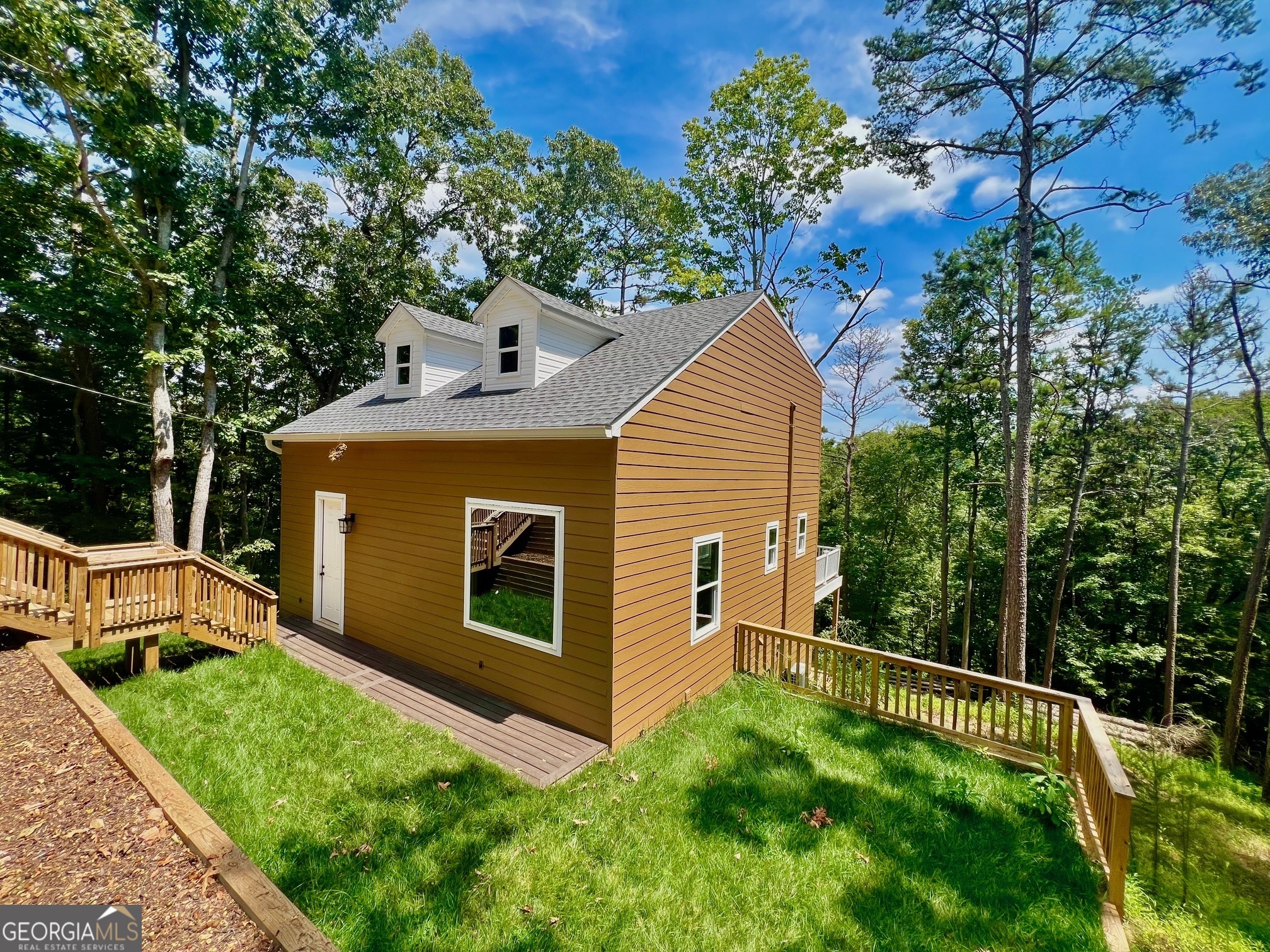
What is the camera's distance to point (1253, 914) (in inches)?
164

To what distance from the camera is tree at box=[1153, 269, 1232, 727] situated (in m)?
11.0

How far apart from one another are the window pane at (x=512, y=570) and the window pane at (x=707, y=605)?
7.80ft

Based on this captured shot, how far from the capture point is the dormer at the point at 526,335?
7293 mm

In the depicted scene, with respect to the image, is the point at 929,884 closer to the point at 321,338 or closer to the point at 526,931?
the point at 526,931

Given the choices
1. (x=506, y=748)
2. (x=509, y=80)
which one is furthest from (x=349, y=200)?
(x=506, y=748)

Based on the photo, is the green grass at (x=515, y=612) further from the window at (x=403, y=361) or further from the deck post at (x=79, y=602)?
the window at (x=403, y=361)

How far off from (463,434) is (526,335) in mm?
2204

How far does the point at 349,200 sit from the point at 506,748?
59.2 feet

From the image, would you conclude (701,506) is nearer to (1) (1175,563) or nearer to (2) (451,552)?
(2) (451,552)

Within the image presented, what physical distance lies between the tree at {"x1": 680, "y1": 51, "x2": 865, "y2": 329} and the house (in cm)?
840

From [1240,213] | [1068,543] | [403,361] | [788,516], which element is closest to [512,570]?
[403,361]

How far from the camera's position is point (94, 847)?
3090 millimetres

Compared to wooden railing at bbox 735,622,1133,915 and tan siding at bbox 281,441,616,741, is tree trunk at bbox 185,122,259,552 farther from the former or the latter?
wooden railing at bbox 735,622,1133,915

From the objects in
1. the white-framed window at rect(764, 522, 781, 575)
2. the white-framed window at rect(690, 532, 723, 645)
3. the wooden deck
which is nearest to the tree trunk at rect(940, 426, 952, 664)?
the white-framed window at rect(764, 522, 781, 575)
